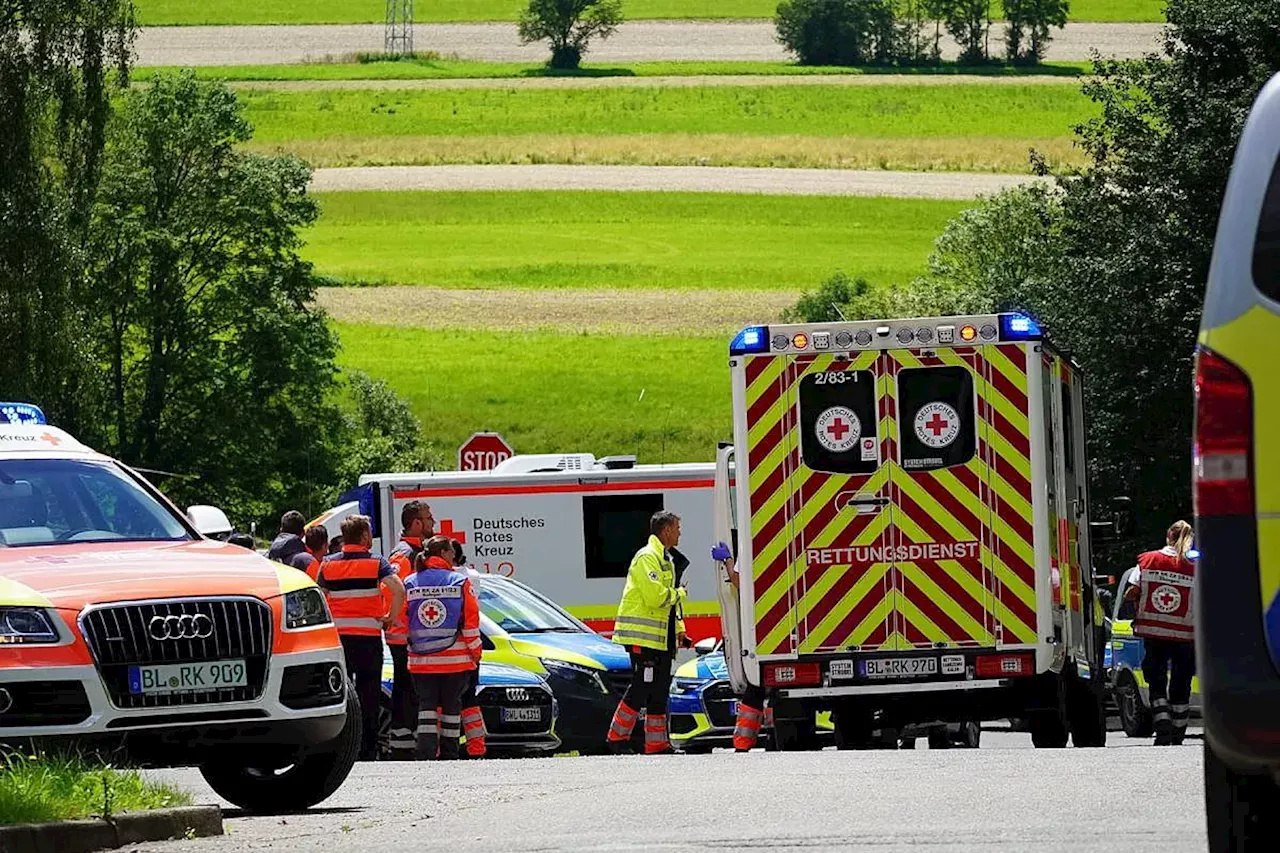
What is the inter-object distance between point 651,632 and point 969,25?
106956 millimetres

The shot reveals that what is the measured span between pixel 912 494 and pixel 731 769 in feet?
10.3

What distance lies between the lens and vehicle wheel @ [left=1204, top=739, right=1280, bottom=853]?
673 cm

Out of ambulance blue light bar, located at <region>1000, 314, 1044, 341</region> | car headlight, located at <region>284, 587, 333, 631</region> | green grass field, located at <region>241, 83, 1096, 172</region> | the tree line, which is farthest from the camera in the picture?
green grass field, located at <region>241, 83, 1096, 172</region>

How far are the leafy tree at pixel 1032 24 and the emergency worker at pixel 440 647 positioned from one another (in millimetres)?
104771

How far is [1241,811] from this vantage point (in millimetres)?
6758

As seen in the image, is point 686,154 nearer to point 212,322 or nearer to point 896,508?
point 212,322

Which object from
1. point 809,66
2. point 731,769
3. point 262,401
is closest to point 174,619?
point 731,769

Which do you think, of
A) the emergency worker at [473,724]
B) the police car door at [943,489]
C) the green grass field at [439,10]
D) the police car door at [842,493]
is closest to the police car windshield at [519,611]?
the emergency worker at [473,724]

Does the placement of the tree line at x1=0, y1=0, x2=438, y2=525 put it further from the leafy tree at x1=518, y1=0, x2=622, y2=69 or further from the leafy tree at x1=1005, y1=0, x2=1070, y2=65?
the leafy tree at x1=1005, y1=0, x2=1070, y2=65

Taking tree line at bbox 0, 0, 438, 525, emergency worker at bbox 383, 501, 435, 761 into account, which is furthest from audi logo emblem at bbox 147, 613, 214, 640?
tree line at bbox 0, 0, 438, 525

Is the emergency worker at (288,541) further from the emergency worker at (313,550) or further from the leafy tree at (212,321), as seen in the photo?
the leafy tree at (212,321)

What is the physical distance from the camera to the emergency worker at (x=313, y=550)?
19.9 m

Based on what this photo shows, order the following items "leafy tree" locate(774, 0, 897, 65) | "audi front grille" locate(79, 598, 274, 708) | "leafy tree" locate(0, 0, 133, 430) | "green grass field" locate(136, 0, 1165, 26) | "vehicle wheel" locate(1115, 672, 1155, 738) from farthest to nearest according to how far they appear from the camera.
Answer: "green grass field" locate(136, 0, 1165, 26) → "leafy tree" locate(774, 0, 897, 65) → "leafy tree" locate(0, 0, 133, 430) → "vehicle wheel" locate(1115, 672, 1155, 738) → "audi front grille" locate(79, 598, 274, 708)

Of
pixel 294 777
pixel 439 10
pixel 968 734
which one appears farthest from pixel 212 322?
pixel 439 10
